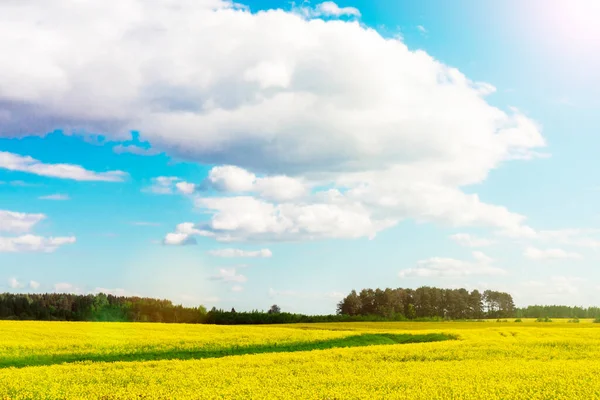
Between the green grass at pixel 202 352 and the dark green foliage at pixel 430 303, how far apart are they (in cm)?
7828

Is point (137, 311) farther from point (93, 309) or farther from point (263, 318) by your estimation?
point (263, 318)

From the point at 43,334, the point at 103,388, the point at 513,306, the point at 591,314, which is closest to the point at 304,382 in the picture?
the point at 103,388

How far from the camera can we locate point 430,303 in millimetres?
138125

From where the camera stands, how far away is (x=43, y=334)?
4694 cm

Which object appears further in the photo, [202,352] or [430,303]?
[430,303]

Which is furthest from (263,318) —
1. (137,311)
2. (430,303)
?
(430,303)

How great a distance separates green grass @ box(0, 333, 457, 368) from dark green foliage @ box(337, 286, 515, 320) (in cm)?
7828

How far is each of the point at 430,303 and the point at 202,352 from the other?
106 meters

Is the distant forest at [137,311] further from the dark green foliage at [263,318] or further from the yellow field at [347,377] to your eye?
the yellow field at [347,377]

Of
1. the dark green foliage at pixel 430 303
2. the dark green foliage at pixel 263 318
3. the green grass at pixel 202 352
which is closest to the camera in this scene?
the green grass at pixel 202 352

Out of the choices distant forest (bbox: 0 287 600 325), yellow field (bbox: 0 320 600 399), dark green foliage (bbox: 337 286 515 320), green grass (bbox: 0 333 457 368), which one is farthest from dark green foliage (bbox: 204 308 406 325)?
yellow field (bbox: 0 320 600 399)

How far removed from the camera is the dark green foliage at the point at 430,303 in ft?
429

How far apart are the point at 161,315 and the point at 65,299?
18.3m

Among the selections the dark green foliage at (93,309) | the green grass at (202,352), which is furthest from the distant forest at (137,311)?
the green grass at (202,352)
